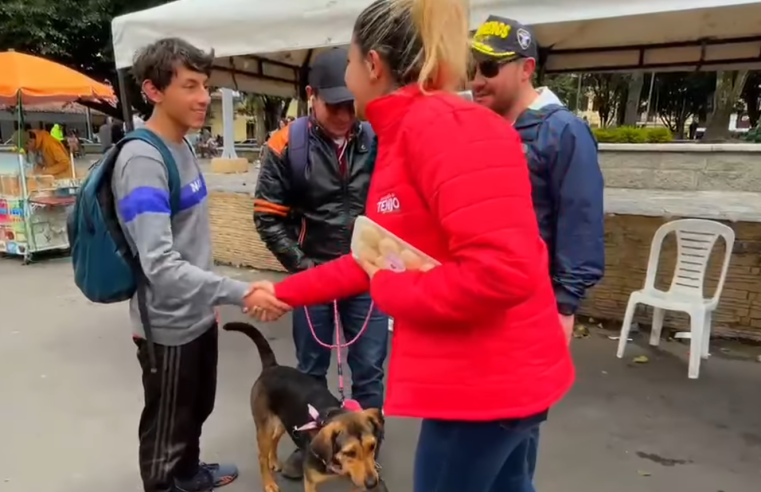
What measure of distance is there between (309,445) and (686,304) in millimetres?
3074

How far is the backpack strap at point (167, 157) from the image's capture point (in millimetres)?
2240

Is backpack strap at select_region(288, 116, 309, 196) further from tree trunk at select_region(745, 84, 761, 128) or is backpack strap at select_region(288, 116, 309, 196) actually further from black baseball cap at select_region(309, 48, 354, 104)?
tree trunk at select_region(745, 84, 761, 128)

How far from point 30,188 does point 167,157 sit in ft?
23.2

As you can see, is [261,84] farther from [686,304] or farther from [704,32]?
[686,304]

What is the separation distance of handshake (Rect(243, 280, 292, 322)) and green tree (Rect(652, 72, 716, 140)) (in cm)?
3448

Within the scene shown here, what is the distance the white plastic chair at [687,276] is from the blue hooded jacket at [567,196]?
2.62 metres

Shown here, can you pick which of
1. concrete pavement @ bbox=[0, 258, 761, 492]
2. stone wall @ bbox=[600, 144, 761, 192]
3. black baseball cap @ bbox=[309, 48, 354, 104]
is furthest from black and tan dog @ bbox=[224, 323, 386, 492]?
stone wall @ bbox=[600, 144, 761, 192]

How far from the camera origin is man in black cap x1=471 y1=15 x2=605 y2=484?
2.13 metres

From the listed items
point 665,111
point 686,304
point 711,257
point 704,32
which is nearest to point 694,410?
point 686,304

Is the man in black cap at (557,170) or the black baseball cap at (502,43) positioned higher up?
the black baseball cap at (502,43)

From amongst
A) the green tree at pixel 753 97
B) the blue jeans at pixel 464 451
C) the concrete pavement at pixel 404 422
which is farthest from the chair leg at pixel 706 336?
the green tree at pixel 753 97

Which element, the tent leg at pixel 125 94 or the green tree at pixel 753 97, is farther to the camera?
the green tree at pixel 753 97

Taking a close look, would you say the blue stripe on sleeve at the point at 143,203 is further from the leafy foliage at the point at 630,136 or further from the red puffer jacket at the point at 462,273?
the leafy foliage at the point at 630,136

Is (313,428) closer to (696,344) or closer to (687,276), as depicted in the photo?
(696,344)
